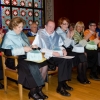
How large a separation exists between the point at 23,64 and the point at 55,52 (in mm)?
584

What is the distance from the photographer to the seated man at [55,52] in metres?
2.79

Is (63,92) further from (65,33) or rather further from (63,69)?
(65,33)

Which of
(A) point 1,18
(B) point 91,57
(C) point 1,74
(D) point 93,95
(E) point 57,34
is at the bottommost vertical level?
(D) point 93,95

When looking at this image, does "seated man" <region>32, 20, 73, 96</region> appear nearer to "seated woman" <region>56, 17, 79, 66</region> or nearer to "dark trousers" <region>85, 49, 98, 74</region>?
"seated woman" <region>56, 17, 79, 66</region>

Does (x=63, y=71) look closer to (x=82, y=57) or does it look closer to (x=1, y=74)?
(x=82, y=57)

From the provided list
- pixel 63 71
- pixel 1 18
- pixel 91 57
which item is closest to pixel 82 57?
pixel 91 57

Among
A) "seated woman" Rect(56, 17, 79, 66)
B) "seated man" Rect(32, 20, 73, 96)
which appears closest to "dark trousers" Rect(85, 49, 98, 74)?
"seated woman" Rect(56, 17, 79, 66)

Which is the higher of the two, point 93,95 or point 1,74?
point 1,74

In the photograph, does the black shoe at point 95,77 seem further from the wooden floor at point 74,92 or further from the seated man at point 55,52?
the seated man at point 55,52

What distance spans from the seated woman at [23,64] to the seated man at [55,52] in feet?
0.77

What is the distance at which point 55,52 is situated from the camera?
2895 millimetres

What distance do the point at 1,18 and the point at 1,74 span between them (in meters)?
2.22

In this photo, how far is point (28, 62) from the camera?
2.52 metres

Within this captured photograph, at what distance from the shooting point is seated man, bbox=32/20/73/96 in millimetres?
2785
